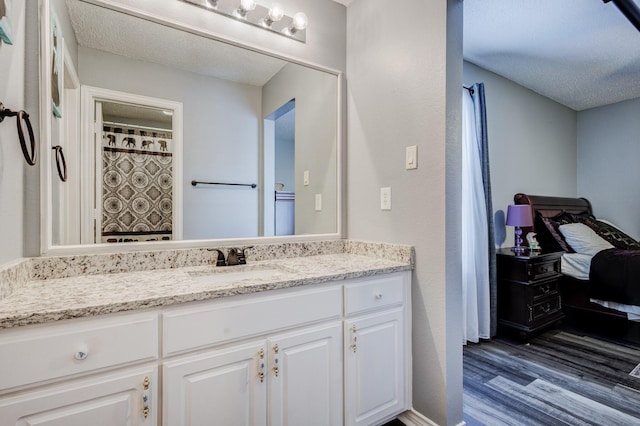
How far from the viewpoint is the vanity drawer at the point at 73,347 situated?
2.56ft

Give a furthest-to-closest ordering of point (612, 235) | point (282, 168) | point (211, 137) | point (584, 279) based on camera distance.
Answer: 1. point (612, 235)
2. point (584, 279)
3. point (282, 168)
4. point (211, 137)

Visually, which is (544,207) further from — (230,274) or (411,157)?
(230,274)

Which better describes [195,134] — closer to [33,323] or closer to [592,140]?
[33,323]

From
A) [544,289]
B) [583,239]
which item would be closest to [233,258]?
[544,289]

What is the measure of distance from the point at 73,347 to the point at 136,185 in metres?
0.79

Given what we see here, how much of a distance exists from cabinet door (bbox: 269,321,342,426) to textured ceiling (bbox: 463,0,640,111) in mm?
2329

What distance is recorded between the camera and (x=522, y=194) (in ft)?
10.6

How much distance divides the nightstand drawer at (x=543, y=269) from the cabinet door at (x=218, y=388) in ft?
7.90

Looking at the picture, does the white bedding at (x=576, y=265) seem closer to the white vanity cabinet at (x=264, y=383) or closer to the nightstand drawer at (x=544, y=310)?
the nightstand drawer at (x=544, y=310)

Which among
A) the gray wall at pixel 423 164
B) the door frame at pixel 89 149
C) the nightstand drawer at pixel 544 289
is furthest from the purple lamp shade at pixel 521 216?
the door frame at pixel 89 149

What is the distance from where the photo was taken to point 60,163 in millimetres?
1254

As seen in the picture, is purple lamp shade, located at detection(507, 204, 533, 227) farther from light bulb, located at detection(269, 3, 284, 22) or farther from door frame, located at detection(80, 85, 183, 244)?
door frame, located at detection(80, 85, 183, 244)

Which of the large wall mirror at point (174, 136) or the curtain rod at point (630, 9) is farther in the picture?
the curtain rod at point (630, 9)

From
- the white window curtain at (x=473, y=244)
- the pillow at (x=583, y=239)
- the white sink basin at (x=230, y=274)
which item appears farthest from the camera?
the pillow at (x=583, y=239)
